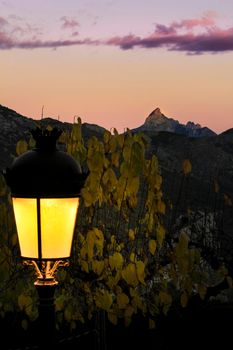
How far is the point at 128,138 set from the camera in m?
6.84

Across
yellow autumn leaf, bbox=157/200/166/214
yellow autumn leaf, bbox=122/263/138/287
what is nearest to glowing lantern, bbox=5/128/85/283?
yellow autumn leaf, bbox=122/263/138/287

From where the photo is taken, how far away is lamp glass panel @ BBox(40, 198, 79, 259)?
459cm

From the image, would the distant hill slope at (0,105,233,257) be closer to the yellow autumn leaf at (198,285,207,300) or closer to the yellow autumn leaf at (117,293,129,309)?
the yellow autumn leaf at (198,285,207,300)

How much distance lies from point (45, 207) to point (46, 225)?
11 cm

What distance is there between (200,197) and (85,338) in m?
48.9

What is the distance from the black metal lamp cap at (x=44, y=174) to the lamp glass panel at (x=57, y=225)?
49 mm

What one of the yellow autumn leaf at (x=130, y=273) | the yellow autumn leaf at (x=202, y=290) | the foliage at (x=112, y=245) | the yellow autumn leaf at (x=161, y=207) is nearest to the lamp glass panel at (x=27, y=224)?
the foliage at (x=112, y=245)

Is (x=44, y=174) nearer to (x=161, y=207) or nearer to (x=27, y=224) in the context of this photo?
(x=27, y=224)

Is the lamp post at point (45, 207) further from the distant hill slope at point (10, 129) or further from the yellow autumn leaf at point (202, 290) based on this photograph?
the distant hill slope at point (10, 129)

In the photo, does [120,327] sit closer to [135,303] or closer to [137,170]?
[135,303]

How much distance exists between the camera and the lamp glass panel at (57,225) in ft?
15.0

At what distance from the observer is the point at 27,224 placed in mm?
4656

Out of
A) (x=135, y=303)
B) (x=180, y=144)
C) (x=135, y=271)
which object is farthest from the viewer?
(x=180, y=144)

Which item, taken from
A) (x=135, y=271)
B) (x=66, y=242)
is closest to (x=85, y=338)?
(x=135, y=271)
